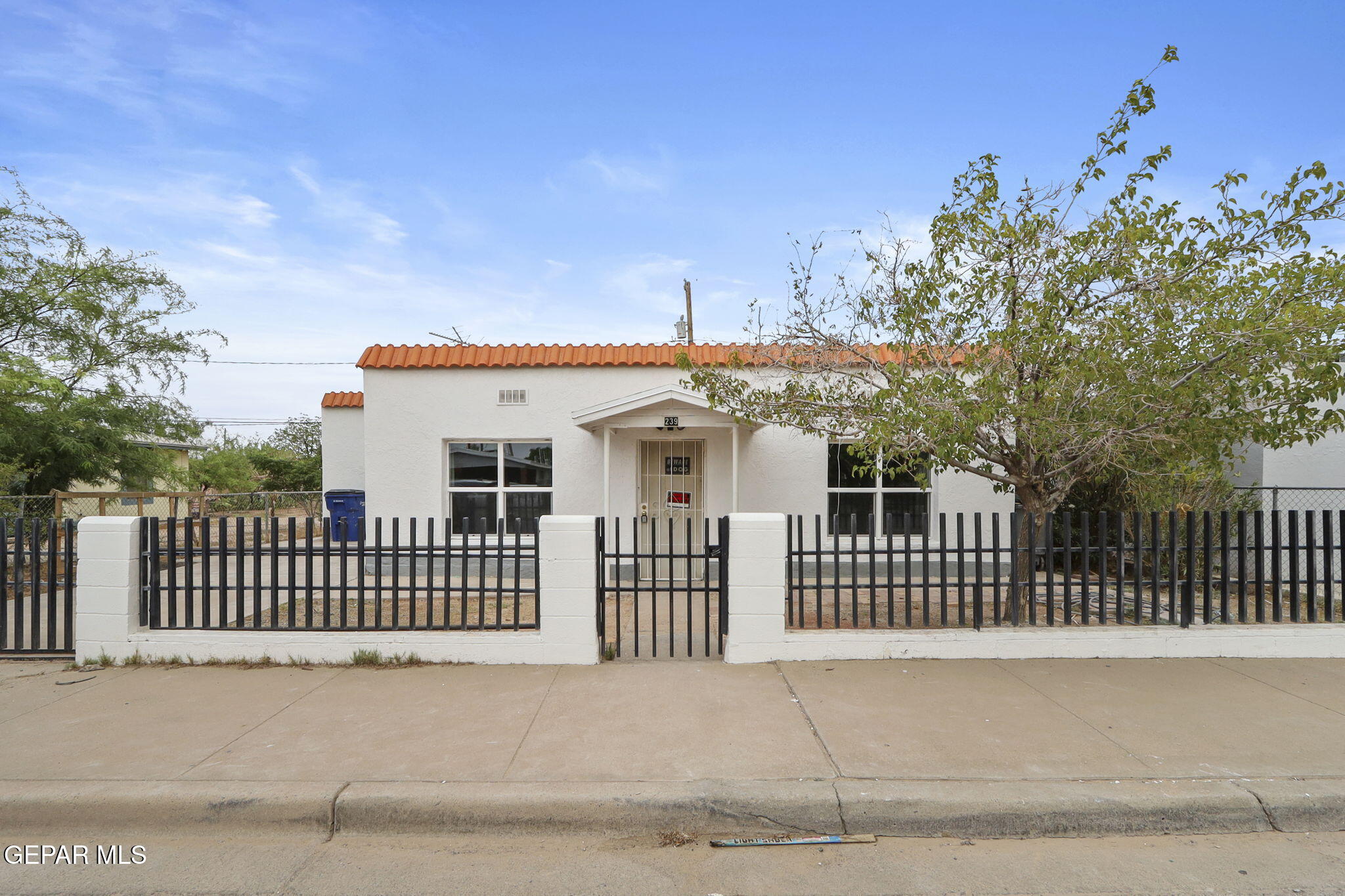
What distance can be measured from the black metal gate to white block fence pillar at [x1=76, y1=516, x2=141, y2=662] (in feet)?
13.2

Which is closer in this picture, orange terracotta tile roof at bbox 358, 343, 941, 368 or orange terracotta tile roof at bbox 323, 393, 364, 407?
orange terracotta tile roof at bbox 358, 343, 941, 368

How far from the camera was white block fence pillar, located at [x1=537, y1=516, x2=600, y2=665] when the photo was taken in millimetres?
6535

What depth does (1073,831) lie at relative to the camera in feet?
13.3

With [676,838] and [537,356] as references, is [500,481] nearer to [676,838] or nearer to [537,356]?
[537,356]

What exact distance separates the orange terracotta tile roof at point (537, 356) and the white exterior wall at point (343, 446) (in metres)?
5.12

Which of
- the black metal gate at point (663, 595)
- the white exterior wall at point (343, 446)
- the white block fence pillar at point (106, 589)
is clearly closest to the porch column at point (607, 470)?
the black metal gate at point (663, 595)

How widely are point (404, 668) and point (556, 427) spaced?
620 centimetres

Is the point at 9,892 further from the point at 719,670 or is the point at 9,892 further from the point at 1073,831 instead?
the point at 1073,831

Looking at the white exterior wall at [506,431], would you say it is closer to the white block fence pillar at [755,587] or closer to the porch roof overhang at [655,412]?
the porch roof overhang at [655,412]

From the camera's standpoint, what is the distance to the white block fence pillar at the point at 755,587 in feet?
21.4

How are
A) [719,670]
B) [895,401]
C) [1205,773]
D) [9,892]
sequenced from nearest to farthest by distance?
[9,892] < [1205,773] < [719,670] < [895,401]

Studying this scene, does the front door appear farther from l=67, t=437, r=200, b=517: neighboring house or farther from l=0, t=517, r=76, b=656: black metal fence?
l=67, t=437, r=200, b=517: neighboring house

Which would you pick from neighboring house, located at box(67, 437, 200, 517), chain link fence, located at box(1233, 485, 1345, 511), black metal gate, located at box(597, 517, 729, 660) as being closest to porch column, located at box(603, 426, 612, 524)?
black metal gate, located at box(597, 517, 729, 660)

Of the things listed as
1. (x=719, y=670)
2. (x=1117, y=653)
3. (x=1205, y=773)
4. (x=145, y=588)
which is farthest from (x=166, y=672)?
(x=1117, y=653)
